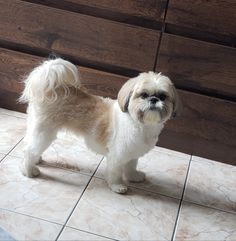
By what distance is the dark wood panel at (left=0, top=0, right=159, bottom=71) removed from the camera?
2252 millimetres

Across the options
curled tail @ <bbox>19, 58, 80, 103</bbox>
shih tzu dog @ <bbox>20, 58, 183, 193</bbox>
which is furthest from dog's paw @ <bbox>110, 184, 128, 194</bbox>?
curled tail @ <bbox>19, 58, 80, 103</bbox>

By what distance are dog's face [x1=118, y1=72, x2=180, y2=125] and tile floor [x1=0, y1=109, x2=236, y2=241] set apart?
0.48m

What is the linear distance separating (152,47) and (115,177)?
2.55 feet

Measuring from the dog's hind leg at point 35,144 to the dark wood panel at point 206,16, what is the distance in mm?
907

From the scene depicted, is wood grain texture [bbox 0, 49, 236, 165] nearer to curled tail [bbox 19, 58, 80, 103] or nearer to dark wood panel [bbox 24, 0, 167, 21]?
dark wood panel [bbox 24, 0, 167, 21]

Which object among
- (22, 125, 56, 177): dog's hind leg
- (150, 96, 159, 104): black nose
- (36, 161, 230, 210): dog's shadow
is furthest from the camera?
(36, 161, 230, 210): dog's shadow

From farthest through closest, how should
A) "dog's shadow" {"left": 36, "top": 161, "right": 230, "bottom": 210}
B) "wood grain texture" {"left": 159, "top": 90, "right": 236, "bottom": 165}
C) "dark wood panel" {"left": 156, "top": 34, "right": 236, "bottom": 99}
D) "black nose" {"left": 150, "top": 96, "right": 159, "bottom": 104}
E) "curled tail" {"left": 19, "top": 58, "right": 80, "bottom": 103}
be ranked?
1. "wood grain texture" {"left": 159, "top": 90, "right": 236, "bottom": 165}
2. "dark wood panel" {"left": 156, "top": 34, "right": 236, "bottom": 99}
3. "dog's shadow" {"left": 36, "top": 161, "right": 230, "bottom": 210}
4. "curled tail" {"left": 19, "top": 58, "right": 80, "bottom": 103}
5. "black nose" {"left": 150, "top": 96, "right": 159, "bottom": 104}

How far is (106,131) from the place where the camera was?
6.32 feet

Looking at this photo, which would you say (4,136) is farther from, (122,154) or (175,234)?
(175,234)

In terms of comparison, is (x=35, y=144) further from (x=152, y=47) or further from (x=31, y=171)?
(x=152, y=47)

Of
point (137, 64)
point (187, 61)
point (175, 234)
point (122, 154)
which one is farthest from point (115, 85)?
point (175, 234)

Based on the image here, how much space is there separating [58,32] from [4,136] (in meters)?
0.70

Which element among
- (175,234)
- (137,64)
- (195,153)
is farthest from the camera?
(195,153)

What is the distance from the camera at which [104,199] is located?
77.9 inches
